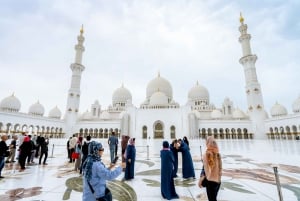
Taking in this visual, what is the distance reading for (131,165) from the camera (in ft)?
16.1

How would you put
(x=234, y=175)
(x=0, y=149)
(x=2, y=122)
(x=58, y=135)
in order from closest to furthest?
(x=0, y=149)
(x=234, y=175)
(x=2, y=122)
(x=58, y=135)

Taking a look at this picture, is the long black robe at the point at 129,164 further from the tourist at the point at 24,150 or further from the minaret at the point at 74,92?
the minaret at the point at 74,92

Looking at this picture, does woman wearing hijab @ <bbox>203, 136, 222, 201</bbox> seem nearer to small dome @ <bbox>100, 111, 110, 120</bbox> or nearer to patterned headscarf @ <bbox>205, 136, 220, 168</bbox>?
patterned headscarf @ <bbox>205, 136, 220, 168</bbox>

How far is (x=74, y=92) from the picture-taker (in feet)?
106

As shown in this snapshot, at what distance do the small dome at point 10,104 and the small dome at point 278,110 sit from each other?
51091 millimetres

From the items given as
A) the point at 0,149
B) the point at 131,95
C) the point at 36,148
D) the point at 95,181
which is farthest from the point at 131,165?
the point at 131,95

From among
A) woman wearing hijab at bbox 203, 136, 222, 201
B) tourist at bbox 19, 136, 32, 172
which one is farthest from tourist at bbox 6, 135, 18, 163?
woman wearing hijab at bbox 203, 136, 222, 201

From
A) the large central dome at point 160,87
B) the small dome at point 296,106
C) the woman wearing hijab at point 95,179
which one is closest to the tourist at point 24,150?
the woman wearing hijab at point 95,179

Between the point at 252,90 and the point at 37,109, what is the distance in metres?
42.7

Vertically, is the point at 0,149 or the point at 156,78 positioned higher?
the point at 156,78

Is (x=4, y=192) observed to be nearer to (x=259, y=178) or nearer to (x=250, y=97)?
(x=259, y=178)

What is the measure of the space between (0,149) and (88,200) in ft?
14.8

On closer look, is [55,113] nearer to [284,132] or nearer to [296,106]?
[284,132]

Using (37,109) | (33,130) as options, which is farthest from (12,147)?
(37,109)
